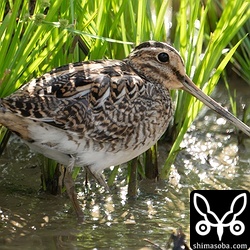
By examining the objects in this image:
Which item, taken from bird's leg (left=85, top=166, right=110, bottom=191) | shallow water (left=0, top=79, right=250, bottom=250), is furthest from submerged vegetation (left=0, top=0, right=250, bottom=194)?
bird's leg (left=85, top=166, right=110, bottom=191)

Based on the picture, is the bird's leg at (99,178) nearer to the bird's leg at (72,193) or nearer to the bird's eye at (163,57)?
the bird's leg at (72,193)

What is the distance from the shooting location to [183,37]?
568 centimetres

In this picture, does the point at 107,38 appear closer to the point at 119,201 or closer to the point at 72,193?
the point at 72,193

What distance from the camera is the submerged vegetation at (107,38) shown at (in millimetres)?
5078

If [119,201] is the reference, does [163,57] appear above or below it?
above

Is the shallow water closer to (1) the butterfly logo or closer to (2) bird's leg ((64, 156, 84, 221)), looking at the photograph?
(2) bird's leg ((64, 156, 84, 221))

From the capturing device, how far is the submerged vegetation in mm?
5078

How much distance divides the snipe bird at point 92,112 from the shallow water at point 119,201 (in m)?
0.23

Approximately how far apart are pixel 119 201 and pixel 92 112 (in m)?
0.85

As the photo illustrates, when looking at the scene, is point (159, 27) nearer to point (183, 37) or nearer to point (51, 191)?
point (183, 37)

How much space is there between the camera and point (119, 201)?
5.61 meters

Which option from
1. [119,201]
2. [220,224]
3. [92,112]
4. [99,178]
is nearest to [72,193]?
[99,178]

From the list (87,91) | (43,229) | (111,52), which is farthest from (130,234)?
(111,52)

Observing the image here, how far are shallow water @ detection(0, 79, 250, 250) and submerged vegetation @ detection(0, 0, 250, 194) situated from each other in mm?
144
